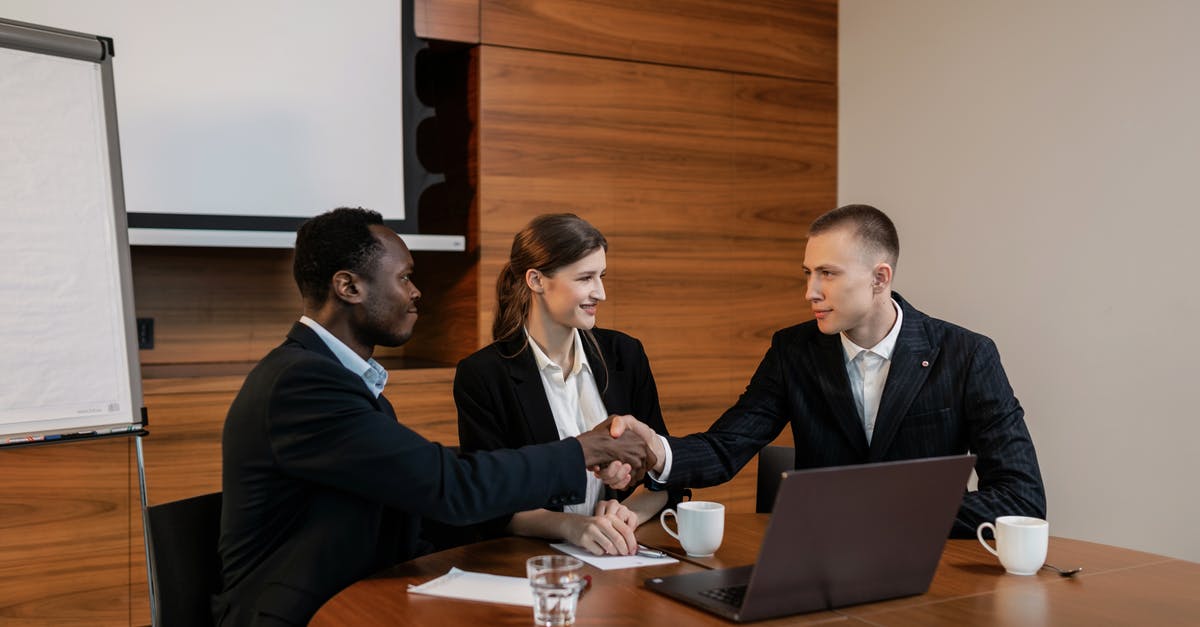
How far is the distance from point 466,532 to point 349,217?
73cm

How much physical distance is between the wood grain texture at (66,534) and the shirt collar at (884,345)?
2070 millimetres

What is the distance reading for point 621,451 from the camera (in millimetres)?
2207

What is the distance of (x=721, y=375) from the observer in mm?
4398

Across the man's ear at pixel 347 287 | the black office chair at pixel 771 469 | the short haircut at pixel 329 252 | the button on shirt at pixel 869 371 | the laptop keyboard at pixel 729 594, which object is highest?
the short haircut at pixel 329 252

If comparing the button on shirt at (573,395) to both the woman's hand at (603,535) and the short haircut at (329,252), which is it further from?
the short haircut at (329,252)

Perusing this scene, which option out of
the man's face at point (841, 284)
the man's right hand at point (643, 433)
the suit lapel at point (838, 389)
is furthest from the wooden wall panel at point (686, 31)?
the man's right hand at point (643, 433)

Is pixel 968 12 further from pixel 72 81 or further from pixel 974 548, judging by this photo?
pixel 72 81

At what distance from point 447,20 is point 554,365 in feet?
5.58

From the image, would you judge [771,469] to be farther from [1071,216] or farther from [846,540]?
[1071,216]

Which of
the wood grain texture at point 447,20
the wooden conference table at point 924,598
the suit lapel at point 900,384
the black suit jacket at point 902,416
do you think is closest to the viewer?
the wooden conference table at point 924,598

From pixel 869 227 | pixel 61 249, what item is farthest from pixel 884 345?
pixel 61 249

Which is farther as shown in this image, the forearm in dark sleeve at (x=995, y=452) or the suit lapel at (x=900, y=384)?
the suit lapel at (x=900, y=384)

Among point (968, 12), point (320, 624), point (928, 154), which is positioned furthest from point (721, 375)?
point (320, 624)

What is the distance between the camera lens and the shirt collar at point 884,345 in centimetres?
253
